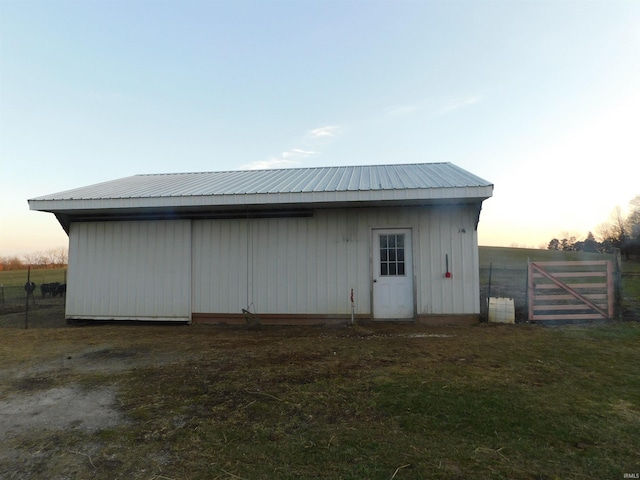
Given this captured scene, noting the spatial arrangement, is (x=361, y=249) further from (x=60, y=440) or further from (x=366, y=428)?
(x=60, y=440)

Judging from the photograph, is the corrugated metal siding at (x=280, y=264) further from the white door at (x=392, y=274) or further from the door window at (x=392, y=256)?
the door window at (x=392, y=256)

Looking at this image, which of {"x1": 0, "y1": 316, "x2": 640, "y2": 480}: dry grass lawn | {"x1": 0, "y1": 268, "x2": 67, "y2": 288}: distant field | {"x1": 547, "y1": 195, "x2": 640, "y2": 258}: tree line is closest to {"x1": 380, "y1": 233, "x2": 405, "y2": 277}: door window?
{"x1": 0, "y1": 316, "x2": 640, "y2": 480}: dry grass lawn

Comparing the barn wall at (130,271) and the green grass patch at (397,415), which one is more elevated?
the barn wall at (130,271)

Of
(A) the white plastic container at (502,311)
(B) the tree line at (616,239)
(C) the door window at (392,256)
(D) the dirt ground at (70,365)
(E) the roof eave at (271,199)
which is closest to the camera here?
(D) the dirt ground at (70,365)

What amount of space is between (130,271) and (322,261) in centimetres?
450

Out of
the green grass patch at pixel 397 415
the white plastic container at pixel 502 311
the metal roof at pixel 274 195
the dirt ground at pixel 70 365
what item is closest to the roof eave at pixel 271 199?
the metal roof at pixel 274 195

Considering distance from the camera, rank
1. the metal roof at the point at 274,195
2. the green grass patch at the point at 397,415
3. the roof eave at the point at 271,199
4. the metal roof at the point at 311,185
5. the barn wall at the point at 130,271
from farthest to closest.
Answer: the barn wall at the point at 130,271, the metal roof at the point at 311,185, the metal roof at the point at 274,195, the roof eave at the point at 271,199, the green grass patch at the point at 397,415

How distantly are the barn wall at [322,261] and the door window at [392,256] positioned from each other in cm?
28

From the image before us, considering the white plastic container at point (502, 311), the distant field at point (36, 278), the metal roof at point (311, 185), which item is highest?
the metal roof at point (311, 185)

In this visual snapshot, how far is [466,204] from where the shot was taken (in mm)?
7328

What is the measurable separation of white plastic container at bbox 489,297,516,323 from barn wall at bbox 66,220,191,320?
21.6 ft

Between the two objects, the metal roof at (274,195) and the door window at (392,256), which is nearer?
the metal roof at (274,195)

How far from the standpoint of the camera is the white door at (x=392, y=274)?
754 centimetres

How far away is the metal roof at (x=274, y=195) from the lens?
6695 mm
